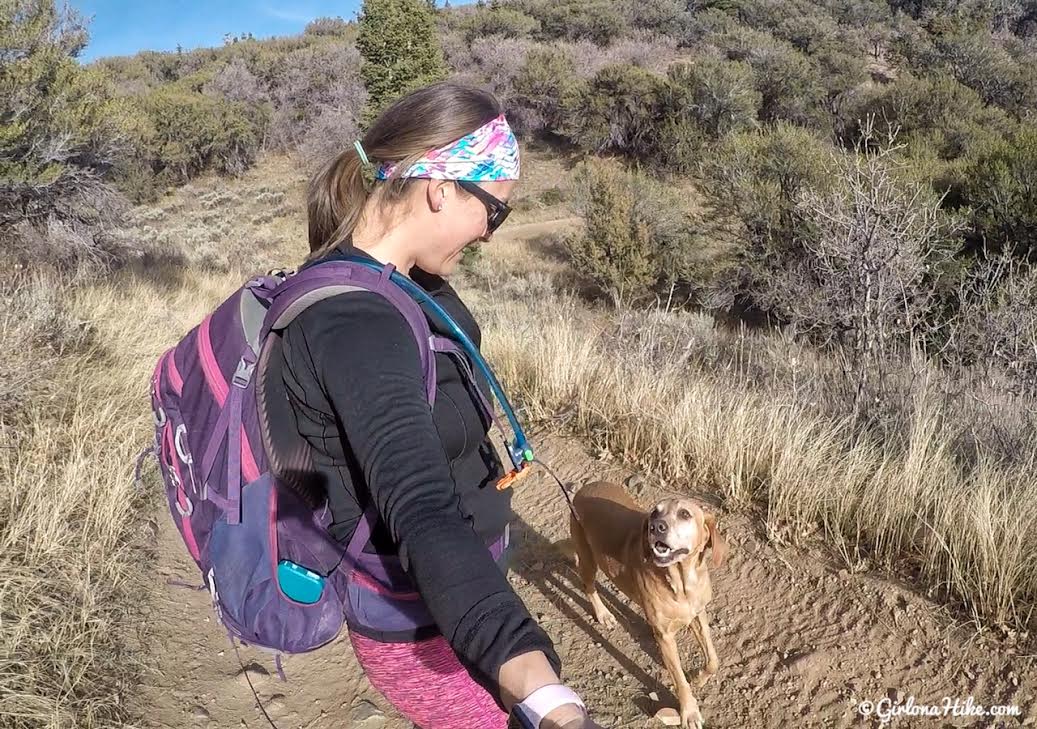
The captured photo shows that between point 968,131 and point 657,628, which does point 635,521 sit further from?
point 968,131

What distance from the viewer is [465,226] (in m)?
1.35

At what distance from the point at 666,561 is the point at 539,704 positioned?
1492 millimetres

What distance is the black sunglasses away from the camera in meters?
1.31

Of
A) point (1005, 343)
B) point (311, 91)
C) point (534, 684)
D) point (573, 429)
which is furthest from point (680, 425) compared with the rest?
point (311, 91)

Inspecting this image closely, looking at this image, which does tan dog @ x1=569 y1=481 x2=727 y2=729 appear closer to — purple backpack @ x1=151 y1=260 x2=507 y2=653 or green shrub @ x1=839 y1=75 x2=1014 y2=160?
purple backpack @ x1=151 y1=260 x2=507 y2=653

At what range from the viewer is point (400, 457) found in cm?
92

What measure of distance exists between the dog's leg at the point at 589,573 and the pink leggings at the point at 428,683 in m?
1.47

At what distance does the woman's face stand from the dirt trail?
2.06 metres

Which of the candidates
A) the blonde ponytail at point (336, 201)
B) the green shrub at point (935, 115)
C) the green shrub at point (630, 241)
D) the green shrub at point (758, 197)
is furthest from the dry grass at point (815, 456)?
the green shrub at point (935, 115)

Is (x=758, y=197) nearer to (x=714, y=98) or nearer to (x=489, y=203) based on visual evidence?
(x=489, y=203)

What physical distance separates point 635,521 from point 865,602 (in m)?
1.00

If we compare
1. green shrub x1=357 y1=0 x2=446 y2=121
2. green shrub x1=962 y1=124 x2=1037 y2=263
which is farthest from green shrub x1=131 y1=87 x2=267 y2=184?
green shrub x1=962 y1=124 x2=1037 y2=263

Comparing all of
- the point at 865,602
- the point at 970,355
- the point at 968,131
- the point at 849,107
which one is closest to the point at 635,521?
the point at 865,602

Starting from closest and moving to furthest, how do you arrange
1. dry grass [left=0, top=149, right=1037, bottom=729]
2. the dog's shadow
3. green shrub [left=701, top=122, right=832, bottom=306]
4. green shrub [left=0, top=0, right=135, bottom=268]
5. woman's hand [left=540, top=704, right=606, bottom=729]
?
1. woman's hand [left=540, top=704, right=606, bottom=729]
2. dry grass [left=0, top=149, right=1037, bottom=729]
3. the dog's shadow
4. green shrub [left=0, top=0, right=135, bottom=268]
5. green shrub [left=701, top=122, right=832, bottom=306]
